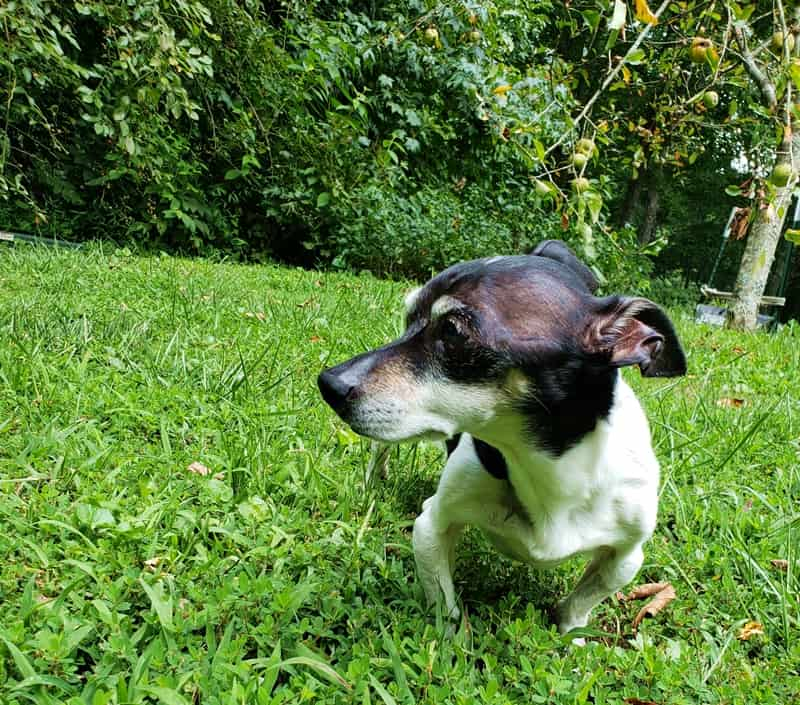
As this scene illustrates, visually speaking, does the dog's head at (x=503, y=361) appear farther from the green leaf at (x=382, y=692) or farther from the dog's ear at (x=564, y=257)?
the green leaf at (x=382, y=692)

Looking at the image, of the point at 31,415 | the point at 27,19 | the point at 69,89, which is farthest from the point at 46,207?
the point at 31,415

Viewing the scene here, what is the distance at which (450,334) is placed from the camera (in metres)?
1.62

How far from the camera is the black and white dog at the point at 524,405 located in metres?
1.61

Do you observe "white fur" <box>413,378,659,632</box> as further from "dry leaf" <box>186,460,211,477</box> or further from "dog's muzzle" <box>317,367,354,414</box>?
"dry leaf" <box>186,460,211,477</box>

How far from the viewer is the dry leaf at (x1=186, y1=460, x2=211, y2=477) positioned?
8.06 ft

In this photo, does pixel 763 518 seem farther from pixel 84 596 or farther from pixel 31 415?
pixel 31 415

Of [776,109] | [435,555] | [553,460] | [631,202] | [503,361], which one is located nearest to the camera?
[776,109]

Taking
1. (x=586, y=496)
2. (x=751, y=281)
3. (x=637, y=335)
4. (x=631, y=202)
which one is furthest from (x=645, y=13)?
(x=631, y=202)

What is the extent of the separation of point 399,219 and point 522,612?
7199 millimetres

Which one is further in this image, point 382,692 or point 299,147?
point 299,147

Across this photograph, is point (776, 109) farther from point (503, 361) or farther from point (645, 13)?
point (503, 361)

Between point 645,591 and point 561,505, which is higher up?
point 561,505

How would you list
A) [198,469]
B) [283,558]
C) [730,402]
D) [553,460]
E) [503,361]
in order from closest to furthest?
[503,361] < [553,460] < [283,558] < [198,469] < [730,402]

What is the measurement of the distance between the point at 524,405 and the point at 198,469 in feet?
4.64
